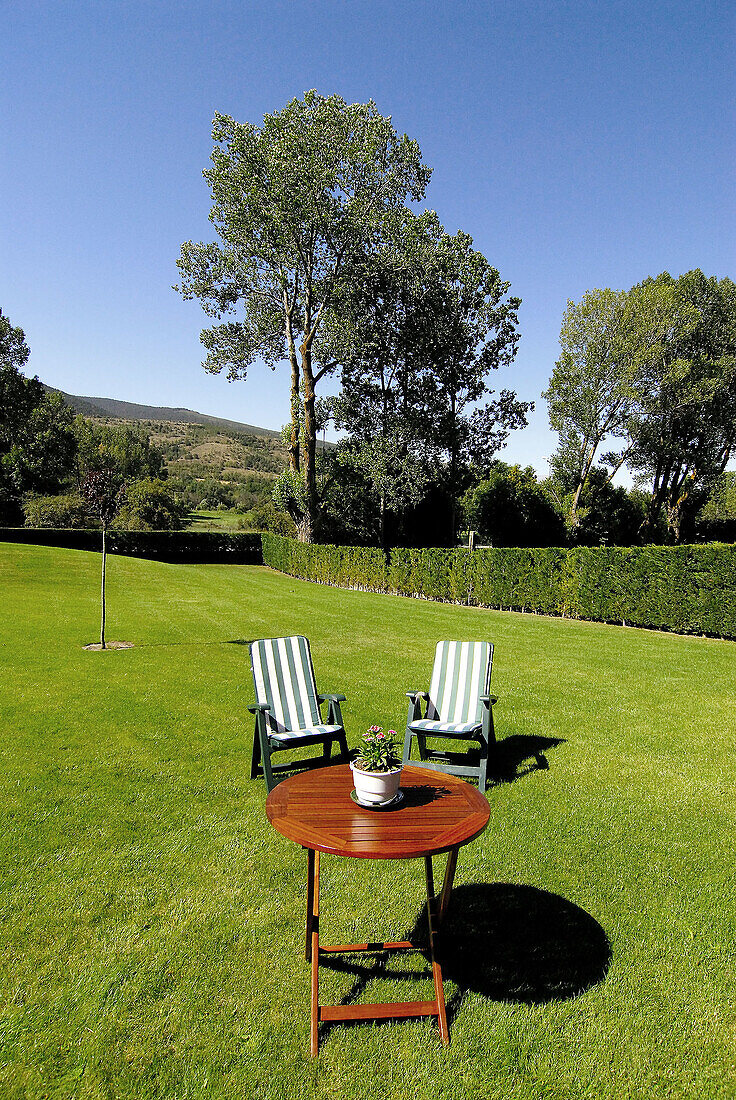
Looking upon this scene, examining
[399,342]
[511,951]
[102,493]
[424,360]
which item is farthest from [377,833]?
[424,360]

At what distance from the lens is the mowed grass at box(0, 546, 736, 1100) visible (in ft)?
7.57

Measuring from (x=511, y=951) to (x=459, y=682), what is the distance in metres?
2.79

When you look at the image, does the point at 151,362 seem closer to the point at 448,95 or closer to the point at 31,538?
the point at 448,95

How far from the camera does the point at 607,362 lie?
26.6 m

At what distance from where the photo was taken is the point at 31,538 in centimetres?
3092

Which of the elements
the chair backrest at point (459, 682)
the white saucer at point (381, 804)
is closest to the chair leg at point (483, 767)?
the chair backrest at point (459, 682)

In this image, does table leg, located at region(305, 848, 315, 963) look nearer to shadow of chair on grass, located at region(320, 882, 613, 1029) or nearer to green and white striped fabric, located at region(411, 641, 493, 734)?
shadow of chair on grass, located at region(320, 882, 613, 1029)

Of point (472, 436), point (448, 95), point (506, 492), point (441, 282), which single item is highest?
point (441, 282)

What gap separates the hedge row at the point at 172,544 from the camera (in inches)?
1276

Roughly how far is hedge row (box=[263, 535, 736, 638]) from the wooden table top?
1205 cm

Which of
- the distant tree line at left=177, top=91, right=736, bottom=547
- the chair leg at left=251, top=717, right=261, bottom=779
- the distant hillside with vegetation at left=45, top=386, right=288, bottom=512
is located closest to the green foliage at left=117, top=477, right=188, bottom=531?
the distant hillside with vegetation at left=45, top=386, right=288, bottom=512

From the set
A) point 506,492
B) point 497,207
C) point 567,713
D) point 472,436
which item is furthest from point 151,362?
point 506,492

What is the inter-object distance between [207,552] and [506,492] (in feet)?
65.4

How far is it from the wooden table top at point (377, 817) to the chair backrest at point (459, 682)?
216 cm
